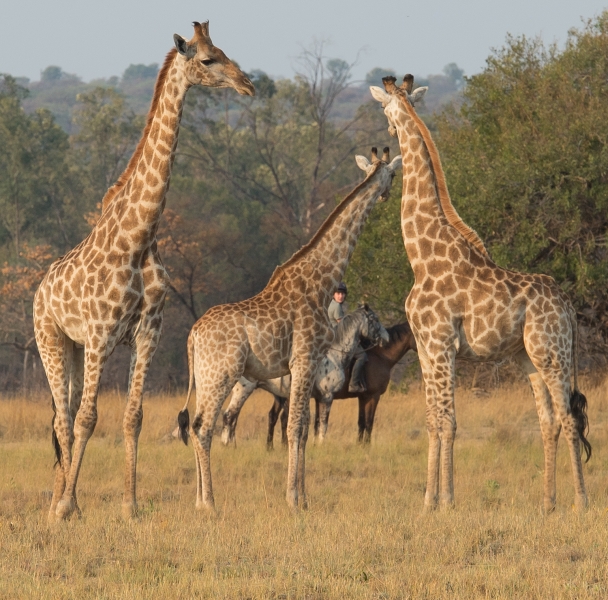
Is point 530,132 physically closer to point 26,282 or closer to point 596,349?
point 596,349

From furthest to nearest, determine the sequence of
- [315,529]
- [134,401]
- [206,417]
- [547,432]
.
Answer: [206,417] < [547,432] < [134,401] < [315,529]

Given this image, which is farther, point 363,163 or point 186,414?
point 363,163

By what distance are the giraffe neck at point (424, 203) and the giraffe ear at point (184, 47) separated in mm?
1970

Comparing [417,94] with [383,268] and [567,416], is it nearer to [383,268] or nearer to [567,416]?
[567,416]

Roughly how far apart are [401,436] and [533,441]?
1.62 m

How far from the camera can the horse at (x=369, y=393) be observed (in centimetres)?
1216

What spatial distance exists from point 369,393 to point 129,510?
17.9ft

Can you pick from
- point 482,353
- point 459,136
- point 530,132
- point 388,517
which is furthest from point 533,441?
point 459,136

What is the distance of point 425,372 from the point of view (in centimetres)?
826

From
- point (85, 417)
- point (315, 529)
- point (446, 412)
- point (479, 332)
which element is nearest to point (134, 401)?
point (85, 417)

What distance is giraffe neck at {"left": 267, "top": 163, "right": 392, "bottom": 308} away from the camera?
354 inches

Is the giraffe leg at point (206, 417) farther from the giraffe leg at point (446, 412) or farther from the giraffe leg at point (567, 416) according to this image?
the giraffe leg at point (567, 416)

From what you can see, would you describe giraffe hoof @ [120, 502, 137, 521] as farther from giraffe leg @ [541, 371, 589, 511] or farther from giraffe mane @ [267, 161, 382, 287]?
giraffe leg @ [541, 371, 589, 511]

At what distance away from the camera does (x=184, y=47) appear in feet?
25.3
